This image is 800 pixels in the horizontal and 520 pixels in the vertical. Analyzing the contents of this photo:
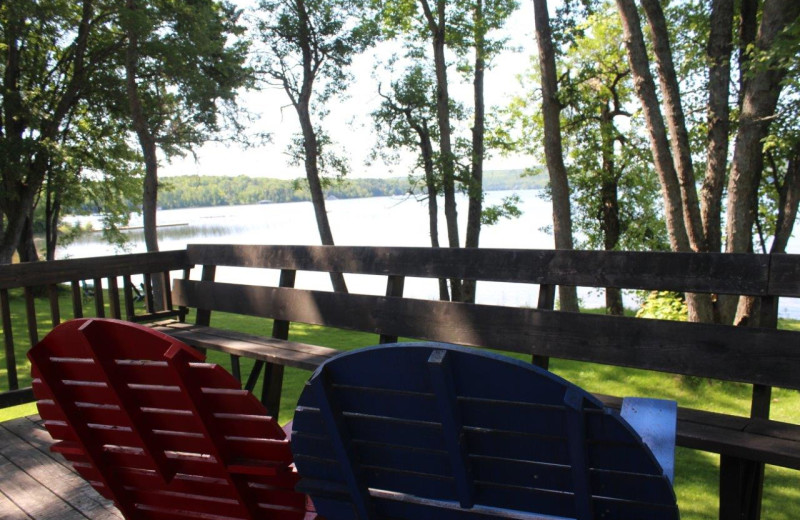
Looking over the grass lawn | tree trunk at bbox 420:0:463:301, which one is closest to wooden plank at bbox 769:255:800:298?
the grass lawn

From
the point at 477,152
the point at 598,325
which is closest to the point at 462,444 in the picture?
the point at 598,325

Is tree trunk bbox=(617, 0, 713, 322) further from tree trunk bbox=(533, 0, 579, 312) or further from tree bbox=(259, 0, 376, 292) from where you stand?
tree bbox=(259, 0, 376, 292)

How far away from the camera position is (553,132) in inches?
436

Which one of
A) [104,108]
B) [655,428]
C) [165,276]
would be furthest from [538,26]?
[104,108]

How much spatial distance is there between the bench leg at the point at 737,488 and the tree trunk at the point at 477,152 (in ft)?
49.8

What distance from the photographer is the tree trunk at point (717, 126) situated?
20.8 feet

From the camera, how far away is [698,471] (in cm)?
384

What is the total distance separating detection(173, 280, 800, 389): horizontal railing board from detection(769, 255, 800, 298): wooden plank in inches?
6.0

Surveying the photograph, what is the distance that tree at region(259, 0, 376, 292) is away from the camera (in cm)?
1762

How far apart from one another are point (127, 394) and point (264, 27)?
17979 millimetres

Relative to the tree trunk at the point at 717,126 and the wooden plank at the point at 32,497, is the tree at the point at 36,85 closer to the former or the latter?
the tree trunk at the point at 717,126

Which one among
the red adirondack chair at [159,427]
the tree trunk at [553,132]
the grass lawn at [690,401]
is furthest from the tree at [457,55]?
the red adirondack chair at [159,427]

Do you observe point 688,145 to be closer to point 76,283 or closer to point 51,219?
point 76,283

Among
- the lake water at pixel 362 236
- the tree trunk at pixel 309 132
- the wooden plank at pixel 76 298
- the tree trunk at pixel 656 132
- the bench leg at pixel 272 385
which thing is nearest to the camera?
the bench leg at pixel 272 385
